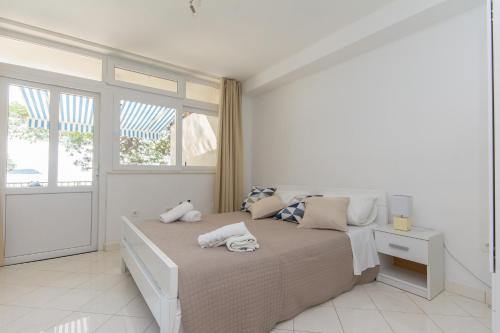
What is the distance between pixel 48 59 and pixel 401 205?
423cm

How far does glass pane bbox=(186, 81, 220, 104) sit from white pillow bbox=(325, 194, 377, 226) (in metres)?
2.81

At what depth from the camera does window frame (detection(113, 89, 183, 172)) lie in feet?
11.3

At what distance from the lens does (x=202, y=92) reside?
168 inches

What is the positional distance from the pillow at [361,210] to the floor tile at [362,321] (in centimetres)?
86

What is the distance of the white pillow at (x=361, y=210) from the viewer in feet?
8.39

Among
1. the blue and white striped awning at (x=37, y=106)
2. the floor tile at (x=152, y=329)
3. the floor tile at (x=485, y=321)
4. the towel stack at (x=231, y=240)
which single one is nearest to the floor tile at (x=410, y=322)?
the floor tile at (x=485, y=321)

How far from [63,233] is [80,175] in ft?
2.41

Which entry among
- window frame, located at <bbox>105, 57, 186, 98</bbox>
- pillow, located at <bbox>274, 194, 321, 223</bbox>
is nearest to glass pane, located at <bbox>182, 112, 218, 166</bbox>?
window frame, located at <bbox>105, 57, 186, 98</bbox>

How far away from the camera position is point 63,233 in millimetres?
3141

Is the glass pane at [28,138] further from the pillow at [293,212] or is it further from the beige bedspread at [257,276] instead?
the pillow at [293,212]

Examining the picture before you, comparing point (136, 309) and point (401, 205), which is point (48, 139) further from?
point (401, 205)

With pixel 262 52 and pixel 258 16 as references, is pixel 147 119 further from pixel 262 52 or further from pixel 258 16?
pixel 258 16

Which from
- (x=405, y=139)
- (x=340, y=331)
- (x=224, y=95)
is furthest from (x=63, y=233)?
(x=405, y=139)

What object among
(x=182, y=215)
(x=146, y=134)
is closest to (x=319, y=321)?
(x=182, y=215)
